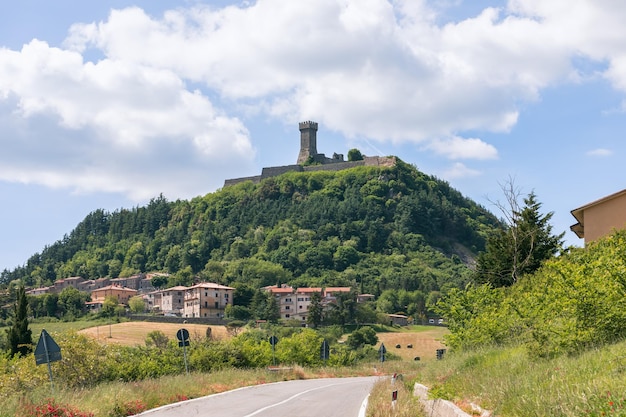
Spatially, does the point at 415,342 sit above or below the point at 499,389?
below

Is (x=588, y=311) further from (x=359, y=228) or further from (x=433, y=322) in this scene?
(x=359, y=228)

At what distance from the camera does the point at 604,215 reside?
113 feet

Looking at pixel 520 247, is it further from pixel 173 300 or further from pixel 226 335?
pixel 173 300

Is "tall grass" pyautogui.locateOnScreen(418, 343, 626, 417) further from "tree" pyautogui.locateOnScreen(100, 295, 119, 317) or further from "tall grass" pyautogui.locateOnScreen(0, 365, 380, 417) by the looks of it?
"tree" pyautogui.locateOnScreen(100, 295, 119, 317)

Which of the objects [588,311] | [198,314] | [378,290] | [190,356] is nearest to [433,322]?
[378,290]

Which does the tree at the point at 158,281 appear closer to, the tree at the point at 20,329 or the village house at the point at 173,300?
the village house at the point at 173,300

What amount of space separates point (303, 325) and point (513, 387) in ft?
400

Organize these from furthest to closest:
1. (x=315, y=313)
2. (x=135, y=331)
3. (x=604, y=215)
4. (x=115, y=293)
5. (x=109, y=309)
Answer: (x=115, y=293), (x=109, y=309), (x=315, y=313), (x=135, y=331), (x=604, y=215)

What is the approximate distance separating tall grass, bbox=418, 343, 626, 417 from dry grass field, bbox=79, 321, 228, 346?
84.3 metres

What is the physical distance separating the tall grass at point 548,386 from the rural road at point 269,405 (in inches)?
133

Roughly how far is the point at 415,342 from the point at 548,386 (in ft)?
325

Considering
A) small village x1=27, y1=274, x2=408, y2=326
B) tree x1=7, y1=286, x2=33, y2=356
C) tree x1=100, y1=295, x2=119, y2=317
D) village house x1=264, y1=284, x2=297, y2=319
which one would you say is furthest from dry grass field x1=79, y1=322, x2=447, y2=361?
village house x1=264, y1=284, x2=297, y2=319

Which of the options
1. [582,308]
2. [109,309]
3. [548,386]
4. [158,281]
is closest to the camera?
[548,386]

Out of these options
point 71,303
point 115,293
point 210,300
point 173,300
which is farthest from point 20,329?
point 115,293
